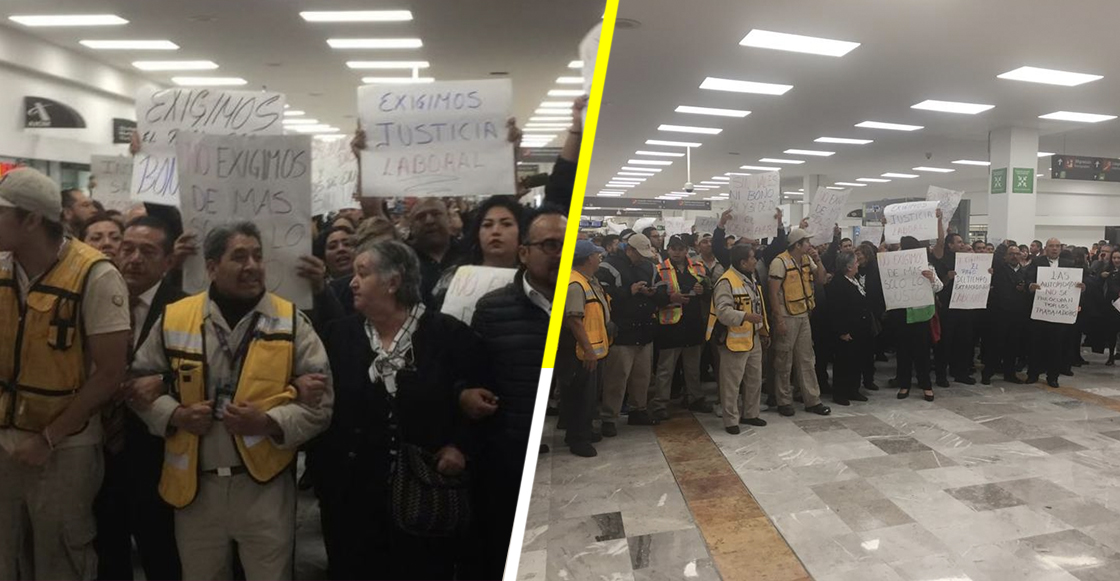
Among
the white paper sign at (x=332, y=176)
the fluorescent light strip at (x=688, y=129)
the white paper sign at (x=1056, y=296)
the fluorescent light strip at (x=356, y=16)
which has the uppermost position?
the fluorescent light strip at (x=688, y=129)

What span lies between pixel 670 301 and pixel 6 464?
1549 mm

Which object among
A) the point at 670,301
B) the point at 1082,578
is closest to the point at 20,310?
the point at 670,301

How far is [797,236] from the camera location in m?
2.14

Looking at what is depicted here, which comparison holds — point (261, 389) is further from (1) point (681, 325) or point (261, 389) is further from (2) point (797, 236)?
(2) point (797, 236)

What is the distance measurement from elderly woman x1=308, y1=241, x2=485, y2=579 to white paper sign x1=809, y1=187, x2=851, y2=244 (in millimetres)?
2376

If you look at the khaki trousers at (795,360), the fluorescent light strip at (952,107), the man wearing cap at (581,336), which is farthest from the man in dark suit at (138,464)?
the fluorescent light strip at (952,107)

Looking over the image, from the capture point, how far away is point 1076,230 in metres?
3.46

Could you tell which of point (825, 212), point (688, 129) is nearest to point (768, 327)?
point (825, 212)

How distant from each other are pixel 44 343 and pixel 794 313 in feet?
7.02

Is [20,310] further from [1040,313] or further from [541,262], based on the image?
[1040,313]

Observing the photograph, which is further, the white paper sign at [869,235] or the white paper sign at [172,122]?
the white paper sign at [869,235]

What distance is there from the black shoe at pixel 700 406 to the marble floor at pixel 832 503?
0.03 metres

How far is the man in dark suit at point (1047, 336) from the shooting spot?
3439 mm

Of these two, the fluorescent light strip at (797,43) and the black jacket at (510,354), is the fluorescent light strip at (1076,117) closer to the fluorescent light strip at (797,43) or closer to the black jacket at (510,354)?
the fluorescent light strip at (797,43)
